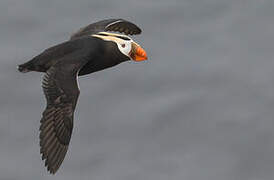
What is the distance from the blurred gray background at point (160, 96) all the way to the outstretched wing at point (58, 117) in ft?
9.16

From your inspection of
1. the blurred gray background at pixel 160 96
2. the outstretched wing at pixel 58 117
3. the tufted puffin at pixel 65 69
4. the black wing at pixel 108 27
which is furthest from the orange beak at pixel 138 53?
the blurred gray background at pixel 160 96

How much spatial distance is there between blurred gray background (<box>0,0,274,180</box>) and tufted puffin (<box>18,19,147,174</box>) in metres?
2.24

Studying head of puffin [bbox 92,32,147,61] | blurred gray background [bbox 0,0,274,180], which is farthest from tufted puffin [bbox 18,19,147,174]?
blurred gray background [bbox 0,0,274,180]

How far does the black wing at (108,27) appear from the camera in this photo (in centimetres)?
1522

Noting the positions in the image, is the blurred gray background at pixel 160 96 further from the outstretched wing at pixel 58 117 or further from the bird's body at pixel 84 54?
the outstretched wing at pixel 58 117

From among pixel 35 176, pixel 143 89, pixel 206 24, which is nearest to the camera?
pixel 35 176

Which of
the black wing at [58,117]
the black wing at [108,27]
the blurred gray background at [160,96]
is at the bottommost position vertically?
the blurred gray background at [160,96]

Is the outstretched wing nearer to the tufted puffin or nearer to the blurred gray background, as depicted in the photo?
the tufted puffin

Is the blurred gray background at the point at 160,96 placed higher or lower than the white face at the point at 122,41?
lower

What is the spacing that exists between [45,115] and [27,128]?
3.37 m

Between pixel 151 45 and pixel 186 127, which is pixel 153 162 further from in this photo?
pixel 151 45

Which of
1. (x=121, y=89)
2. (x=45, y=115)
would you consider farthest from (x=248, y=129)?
(x=45, y=115)

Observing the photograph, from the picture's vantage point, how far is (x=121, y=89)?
17.8m

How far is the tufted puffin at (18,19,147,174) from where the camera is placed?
1363 centimetres
